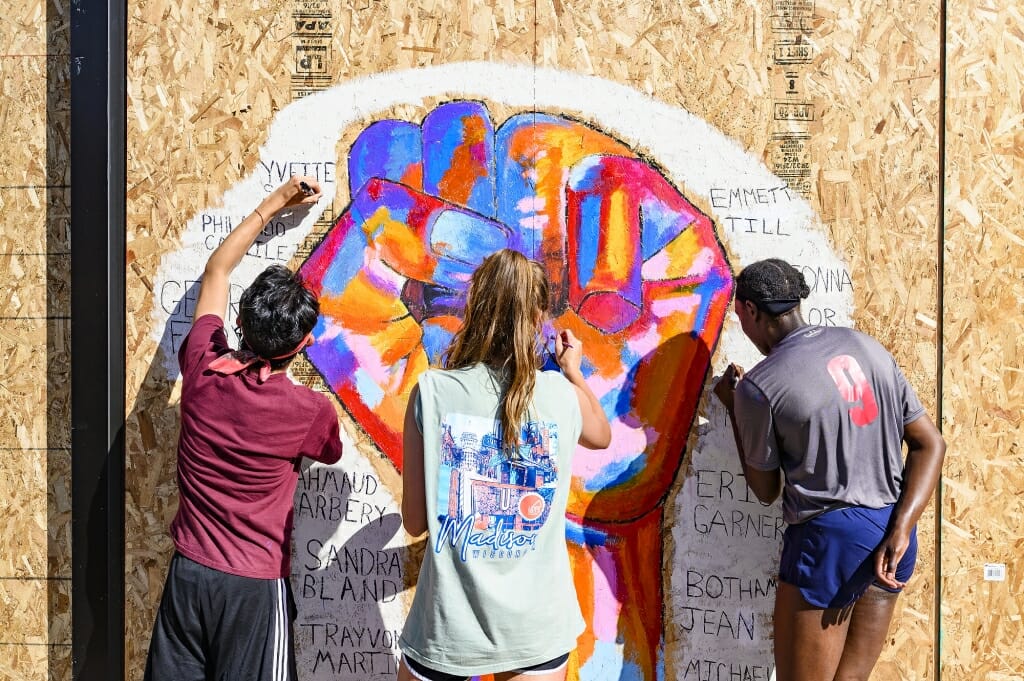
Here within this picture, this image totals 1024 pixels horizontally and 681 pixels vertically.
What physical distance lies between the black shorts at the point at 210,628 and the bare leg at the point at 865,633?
199 centimetres

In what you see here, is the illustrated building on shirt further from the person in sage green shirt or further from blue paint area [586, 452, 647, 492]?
blue paint area [586, 452, 647, 492]

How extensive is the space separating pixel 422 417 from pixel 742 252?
1.68 m

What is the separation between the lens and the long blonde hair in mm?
2205

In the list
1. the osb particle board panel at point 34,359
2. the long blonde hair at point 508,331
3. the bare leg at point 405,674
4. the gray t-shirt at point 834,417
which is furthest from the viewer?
the osb particle board panel at point 34,359

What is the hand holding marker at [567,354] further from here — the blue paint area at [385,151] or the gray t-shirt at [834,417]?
the blue paint area at [385,151]

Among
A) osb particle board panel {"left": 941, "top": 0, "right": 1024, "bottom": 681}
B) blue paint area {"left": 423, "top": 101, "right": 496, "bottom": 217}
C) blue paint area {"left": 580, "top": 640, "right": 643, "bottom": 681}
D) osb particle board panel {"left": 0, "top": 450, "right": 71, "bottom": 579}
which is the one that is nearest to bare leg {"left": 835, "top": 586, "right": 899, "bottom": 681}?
osb particle board panel {"left": 941, "top": 0, "right": 1024, "bottom": 681}

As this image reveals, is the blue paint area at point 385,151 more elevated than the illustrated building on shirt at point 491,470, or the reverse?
the blue paint area at point 385,151

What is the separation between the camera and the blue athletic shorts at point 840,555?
8.59 ft

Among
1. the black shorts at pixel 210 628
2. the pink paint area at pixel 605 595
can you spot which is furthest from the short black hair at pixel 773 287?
the black shorts at pixel 210 628

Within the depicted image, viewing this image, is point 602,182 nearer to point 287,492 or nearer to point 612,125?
point 612,125

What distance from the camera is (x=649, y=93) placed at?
3.22m

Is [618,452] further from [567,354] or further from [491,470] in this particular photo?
[491,470]

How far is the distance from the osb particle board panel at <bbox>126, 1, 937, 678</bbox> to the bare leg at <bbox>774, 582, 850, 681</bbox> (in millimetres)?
739

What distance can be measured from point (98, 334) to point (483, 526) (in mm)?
1999
